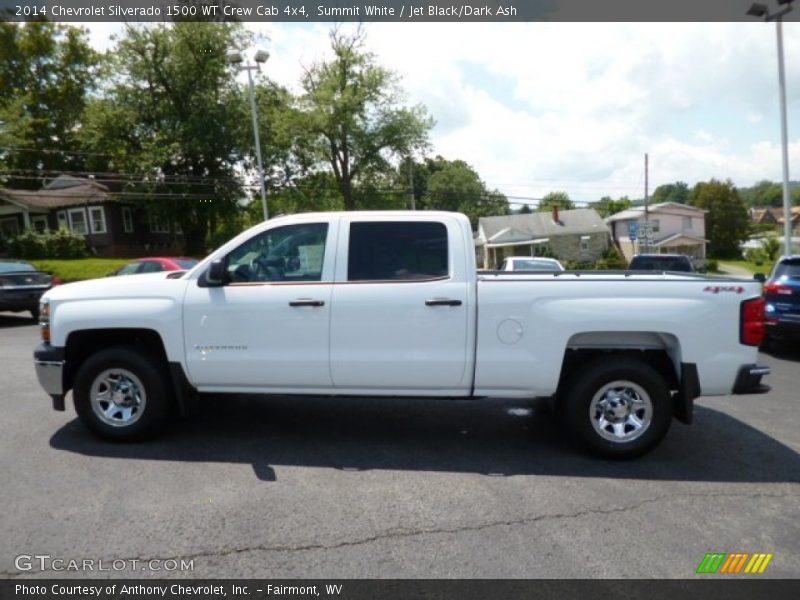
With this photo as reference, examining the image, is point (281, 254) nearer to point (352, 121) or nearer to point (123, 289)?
point (123, 289)

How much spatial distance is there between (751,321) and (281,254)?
385 centimetres

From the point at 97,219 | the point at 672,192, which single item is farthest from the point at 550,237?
the point at 672,192

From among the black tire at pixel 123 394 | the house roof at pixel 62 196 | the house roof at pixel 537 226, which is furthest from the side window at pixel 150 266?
the house roof at pixel 537 226

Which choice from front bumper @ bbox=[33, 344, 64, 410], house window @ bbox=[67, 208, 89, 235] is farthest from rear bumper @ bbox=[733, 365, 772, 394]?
house window @ bbox=[67, 208, 89, 235]

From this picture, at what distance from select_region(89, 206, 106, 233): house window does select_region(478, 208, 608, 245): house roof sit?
3433 cm

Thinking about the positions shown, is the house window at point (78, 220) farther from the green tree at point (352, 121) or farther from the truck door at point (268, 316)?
the truck door at point (268, 316)

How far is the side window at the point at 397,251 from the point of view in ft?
15.8

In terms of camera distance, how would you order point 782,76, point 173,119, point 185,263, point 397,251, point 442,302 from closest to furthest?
point 442,302 → point 397,251 → point 185,263 → point 782,76 → point 173,119

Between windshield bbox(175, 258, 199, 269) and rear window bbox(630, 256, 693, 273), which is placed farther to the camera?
rear window bbox(630, 256, 693, 273)

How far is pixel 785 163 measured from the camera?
1788 cm

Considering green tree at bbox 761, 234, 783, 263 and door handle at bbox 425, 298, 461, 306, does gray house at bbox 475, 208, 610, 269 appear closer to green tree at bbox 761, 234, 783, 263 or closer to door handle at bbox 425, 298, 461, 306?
green tree at bbox 761, 234, 783, 263

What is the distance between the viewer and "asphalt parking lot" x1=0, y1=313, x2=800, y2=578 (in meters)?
3.30

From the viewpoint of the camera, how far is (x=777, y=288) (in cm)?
917

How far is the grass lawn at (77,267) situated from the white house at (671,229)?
1983 inches
